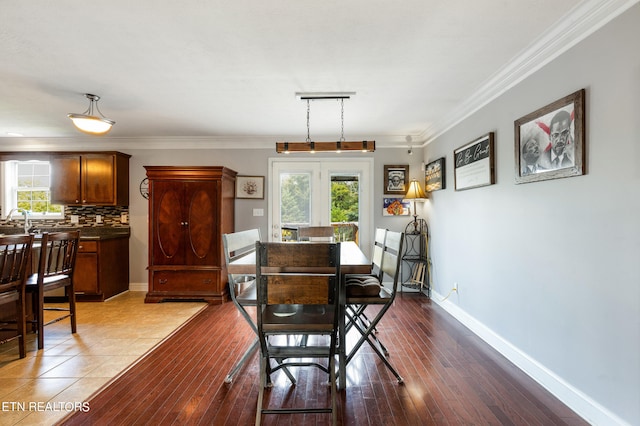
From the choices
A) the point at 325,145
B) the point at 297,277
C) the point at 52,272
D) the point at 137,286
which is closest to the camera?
the point at 297,277

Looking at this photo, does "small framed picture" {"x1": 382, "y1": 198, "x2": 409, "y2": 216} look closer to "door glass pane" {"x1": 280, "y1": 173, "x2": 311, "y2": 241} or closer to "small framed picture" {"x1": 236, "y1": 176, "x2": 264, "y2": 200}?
"door glass pane" {"x1": 280, "y1": 173, "x2": 311, "y2": 241}

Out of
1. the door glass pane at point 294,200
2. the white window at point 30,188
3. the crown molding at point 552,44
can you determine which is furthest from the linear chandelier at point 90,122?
the crown molding at point 552,44

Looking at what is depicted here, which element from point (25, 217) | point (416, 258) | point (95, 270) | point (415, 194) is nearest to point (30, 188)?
point (25, 217)

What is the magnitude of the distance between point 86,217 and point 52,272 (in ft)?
7.26

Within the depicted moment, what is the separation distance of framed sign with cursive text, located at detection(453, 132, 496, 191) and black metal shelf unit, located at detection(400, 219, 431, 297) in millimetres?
1211

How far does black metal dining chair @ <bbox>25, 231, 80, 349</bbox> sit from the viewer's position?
262 cm

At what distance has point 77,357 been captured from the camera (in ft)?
8.13

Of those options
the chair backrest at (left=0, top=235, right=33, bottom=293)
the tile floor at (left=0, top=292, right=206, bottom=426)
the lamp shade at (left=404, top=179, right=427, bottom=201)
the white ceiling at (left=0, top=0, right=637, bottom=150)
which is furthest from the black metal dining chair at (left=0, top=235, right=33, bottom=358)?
the lamp shade at (left=404, top=179, right=427, bottom=201)

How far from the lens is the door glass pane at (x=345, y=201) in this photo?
473 centimetres

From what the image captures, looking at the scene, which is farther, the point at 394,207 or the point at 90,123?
the point at 394,207

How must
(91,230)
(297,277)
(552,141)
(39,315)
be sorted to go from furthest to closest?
(91,230)
(39,315)
(552,141)
(297,277)

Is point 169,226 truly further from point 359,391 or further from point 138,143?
point 359,391

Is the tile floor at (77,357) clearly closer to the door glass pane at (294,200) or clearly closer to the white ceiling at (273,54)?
the door glass pane at (294,200)

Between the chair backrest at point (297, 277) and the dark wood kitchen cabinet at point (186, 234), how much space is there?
2.64 meters
